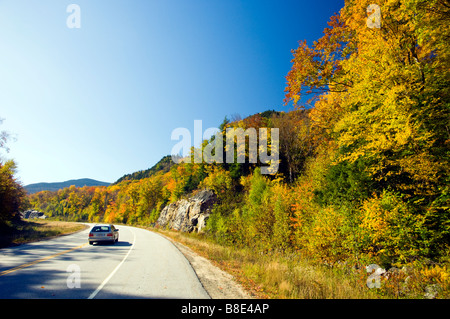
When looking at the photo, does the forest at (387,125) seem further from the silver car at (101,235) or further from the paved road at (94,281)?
the silver car at (101,235)

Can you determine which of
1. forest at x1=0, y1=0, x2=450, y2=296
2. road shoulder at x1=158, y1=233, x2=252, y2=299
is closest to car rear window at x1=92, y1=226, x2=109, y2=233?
road shoulder at x1=158, y1=233, x2=252, y2=299

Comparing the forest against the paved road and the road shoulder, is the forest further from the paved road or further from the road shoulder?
the paved road

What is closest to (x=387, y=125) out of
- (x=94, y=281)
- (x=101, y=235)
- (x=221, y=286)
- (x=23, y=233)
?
(x=221, y=286)

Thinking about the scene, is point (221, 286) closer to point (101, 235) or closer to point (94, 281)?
point (94, 281)

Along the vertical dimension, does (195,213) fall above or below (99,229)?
below

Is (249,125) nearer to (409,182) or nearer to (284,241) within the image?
(284,241)

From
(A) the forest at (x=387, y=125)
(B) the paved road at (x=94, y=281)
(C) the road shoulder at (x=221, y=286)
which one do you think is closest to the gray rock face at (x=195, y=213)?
(A) the forest at (x=387, y=125)

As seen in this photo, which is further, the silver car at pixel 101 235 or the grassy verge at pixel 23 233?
the silver car at pixel 101 235

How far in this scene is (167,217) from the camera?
164 feet

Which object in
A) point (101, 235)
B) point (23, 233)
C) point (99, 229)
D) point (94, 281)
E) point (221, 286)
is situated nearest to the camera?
point (94, 281)

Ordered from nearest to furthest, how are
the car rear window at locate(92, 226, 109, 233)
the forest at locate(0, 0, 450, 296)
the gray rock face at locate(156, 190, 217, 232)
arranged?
the forest at locate(0, 0, 450, 296) < the car rear window at locate(92, 226, 109, 233) < the gray rock face at locate(156, 190, 217, 232)

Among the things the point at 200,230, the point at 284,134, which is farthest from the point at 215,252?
the point at 284,134

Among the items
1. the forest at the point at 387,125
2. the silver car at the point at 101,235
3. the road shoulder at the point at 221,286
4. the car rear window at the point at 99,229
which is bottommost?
the silver car at the point at 101,235

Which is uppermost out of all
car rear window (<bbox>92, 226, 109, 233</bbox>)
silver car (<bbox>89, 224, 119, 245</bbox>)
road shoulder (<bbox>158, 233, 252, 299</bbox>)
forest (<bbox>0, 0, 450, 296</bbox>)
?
forest (<bbox>0, 0, 450, 296</bbox>)
